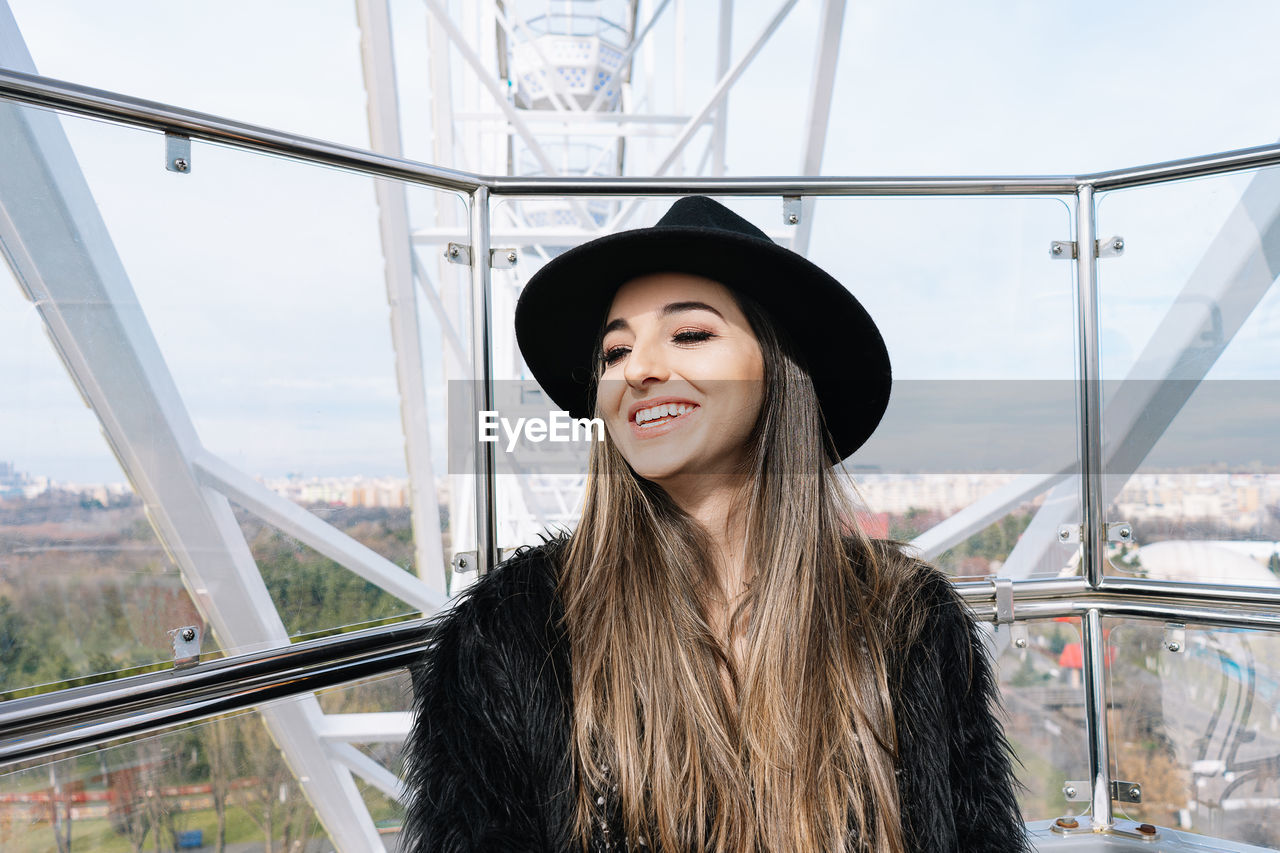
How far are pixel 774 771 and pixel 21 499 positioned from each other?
4.09ft

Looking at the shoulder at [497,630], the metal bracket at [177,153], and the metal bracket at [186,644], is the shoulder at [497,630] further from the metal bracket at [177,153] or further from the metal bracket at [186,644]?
the metal bracket at [177,153]

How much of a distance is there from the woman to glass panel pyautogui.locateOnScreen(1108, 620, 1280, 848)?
2.58 feet

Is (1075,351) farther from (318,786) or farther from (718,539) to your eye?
(318,786)

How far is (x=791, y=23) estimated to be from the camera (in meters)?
8.62

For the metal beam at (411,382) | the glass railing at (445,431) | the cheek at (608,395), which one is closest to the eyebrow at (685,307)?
the cheek at (608,395)

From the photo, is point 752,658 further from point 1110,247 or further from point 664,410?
point 1110,247

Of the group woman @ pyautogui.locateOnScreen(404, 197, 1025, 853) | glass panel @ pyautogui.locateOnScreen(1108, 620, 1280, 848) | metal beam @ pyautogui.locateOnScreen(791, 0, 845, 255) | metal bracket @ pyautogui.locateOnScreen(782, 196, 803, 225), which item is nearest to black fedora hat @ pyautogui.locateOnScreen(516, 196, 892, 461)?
woman @ pyautogui.locateOnScreen(404, 197, 1025, 853)

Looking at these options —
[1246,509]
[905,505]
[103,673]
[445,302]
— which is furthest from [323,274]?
[1246,509]

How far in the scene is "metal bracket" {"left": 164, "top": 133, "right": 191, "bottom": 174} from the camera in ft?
4.86

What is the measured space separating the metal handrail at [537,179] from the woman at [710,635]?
18.4 inches

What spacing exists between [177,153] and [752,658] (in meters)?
1.30

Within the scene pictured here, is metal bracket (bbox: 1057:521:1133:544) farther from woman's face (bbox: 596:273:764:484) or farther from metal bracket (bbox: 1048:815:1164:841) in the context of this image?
woman's face (bbox: 596:273:764:484)

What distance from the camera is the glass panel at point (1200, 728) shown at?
189 cm

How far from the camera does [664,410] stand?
1.37 m
